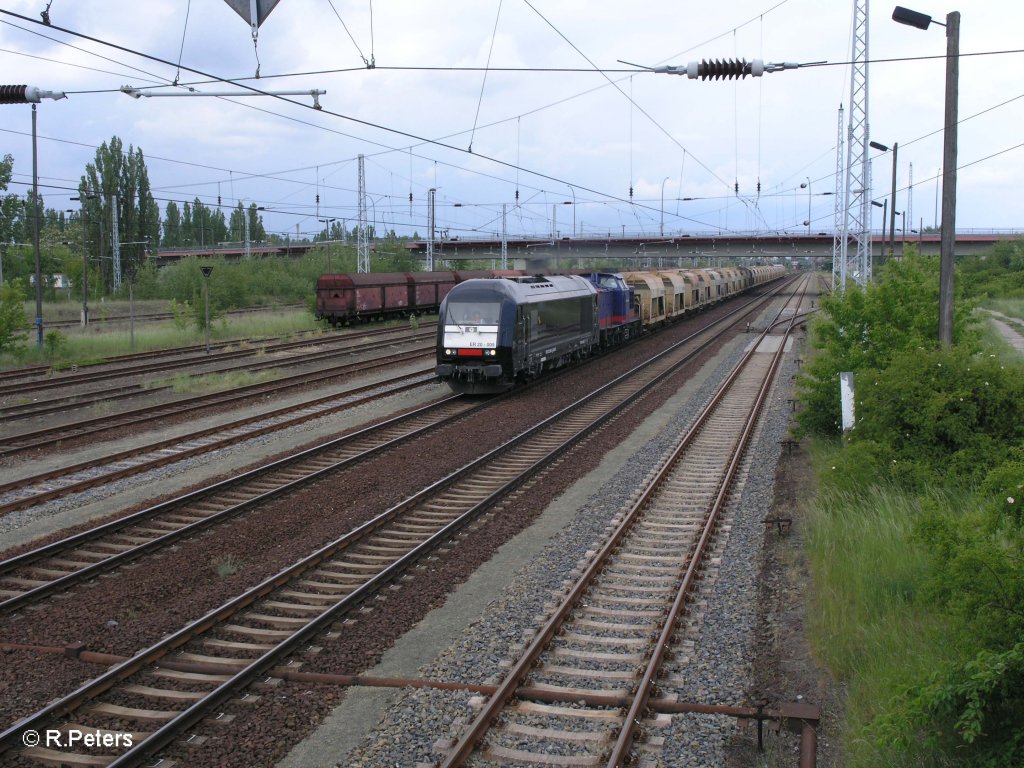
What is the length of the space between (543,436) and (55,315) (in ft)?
137

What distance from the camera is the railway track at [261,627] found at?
641 cm

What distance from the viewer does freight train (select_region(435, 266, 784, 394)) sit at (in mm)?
20781

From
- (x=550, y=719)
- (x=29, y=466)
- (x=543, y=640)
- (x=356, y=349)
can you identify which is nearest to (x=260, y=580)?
(x=543, y=640)

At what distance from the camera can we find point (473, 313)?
2098cm

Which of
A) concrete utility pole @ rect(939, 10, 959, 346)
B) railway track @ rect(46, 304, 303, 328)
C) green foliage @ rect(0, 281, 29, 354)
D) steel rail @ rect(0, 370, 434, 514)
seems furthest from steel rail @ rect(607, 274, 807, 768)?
railway track @ rect(46, 304, 303, 328)

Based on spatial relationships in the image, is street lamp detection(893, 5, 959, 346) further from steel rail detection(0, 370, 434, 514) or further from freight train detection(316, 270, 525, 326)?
freight train detection(316, 270, 525, 326)

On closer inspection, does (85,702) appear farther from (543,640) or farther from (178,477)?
(178,477)

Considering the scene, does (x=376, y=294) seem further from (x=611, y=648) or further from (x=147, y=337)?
(x=611, y=648)

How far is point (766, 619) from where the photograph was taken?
27.4 feet

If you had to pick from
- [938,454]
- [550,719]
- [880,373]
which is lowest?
[550,719]

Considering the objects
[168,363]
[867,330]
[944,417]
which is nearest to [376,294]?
[168,363]

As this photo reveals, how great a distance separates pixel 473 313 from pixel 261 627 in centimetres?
1340

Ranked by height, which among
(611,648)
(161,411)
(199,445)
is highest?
(161,411)

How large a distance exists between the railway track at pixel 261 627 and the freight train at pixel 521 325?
658cm
